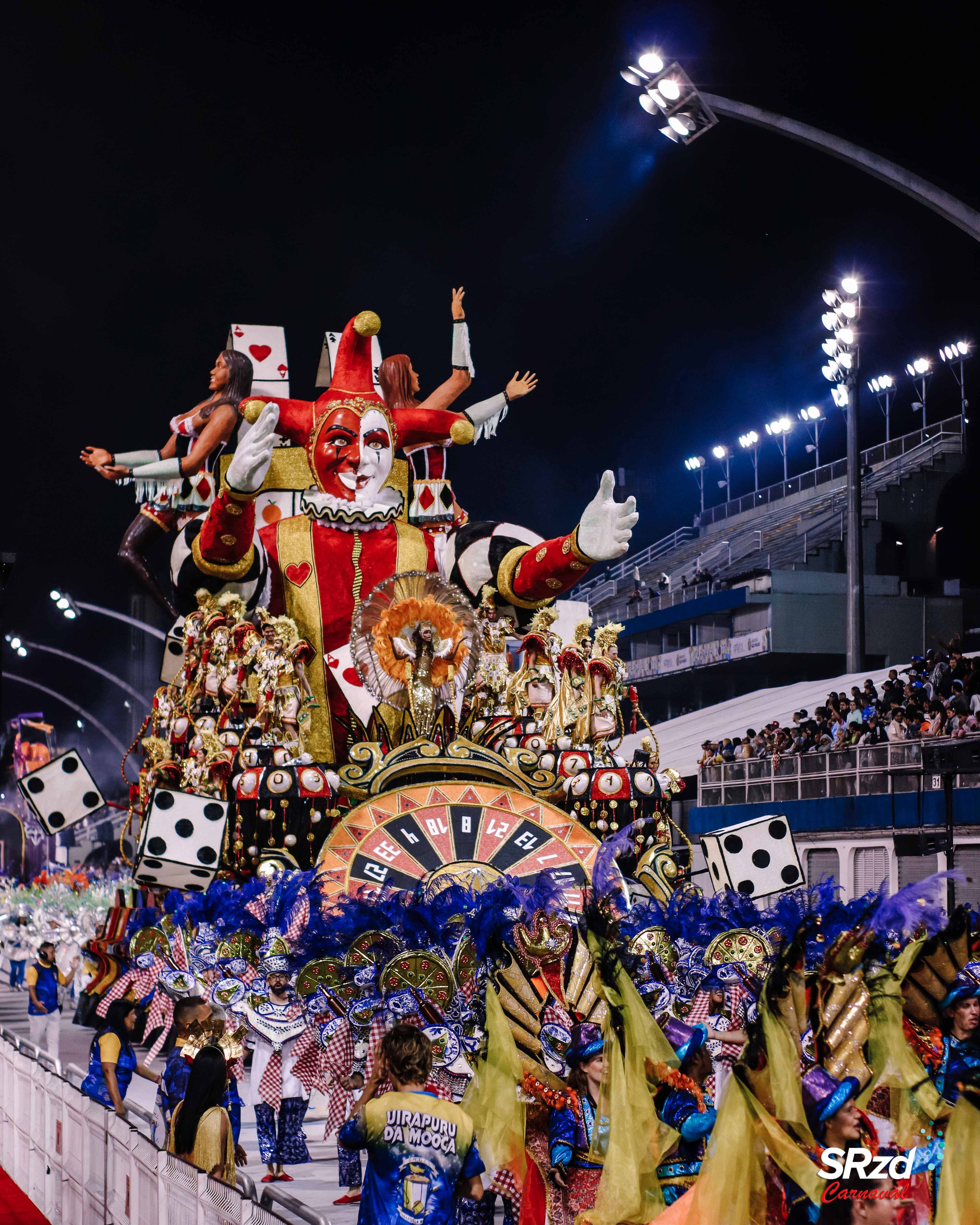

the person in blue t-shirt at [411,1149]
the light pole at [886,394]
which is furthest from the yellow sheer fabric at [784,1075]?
the light pole at [886,394]

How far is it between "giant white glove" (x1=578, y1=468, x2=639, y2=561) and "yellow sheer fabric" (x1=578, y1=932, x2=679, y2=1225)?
6.58m

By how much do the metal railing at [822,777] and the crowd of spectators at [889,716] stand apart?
254mm

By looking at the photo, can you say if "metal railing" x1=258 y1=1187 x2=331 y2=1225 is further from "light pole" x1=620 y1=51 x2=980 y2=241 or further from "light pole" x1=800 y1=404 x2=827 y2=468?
"light pole" x1=800 y1=404 x2=827 y2=468

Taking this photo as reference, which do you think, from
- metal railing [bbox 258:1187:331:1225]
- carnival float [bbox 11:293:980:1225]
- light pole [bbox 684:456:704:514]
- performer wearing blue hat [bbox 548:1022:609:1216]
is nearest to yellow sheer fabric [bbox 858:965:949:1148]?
carnival float [bbox 11:293:980:1225]

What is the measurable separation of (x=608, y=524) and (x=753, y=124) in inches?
134

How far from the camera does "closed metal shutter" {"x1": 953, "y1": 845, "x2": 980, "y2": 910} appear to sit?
1642 cm

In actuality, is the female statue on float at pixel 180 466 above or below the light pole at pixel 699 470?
below

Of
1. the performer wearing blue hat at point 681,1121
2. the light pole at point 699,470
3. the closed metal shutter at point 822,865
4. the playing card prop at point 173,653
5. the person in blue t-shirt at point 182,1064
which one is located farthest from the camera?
the light pole at point 699,470

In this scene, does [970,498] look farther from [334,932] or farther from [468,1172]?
[468,1172]

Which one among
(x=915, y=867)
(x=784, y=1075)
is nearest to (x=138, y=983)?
(x=784, y=1075)

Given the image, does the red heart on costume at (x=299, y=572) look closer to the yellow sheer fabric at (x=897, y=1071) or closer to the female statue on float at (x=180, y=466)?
the female statue on float at (x=180, y=466)

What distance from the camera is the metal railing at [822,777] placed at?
17.7m

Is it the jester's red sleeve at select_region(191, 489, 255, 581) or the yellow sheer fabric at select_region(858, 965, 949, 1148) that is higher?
the jester's red sleeve at select_region(191, 489, 255, 581)

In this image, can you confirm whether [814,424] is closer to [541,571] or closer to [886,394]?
[886,394]
